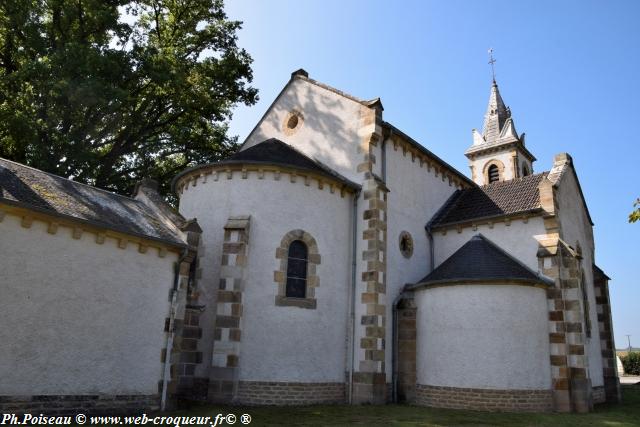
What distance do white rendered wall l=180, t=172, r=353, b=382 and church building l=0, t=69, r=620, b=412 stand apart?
0.17ft

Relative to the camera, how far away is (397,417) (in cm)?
1145

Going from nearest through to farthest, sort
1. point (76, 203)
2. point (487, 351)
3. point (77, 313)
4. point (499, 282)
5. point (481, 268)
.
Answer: point (77, 313), point (76, 203), point (487, 351), point (499, 282), point (481, 268)

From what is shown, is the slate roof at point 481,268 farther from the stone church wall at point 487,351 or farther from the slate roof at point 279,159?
the slate roof at point 279,159

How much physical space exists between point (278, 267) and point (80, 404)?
5972 millimetres

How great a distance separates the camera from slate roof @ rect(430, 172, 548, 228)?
17.0 metres

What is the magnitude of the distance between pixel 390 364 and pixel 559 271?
19.2 ft

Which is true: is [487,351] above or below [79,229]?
below

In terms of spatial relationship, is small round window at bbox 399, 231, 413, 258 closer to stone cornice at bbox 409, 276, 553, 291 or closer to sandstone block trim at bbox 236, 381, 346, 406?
stone cornice at bbox 409, 276, 553, 291

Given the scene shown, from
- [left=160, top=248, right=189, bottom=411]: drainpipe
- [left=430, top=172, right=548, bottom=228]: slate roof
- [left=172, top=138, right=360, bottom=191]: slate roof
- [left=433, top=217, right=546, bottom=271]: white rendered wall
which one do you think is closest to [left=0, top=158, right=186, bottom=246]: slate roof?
[left=160, top=248, right=189, bottom=411]: drainpipe

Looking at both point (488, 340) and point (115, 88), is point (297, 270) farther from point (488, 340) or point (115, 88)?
point (115, 88)

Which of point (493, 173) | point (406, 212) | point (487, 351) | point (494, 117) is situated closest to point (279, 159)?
point (406, 212)

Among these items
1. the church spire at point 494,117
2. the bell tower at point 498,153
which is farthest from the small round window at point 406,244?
the church spire at point 494,117

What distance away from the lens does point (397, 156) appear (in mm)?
17391

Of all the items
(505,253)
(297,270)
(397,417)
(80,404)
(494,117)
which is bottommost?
(397,417)
